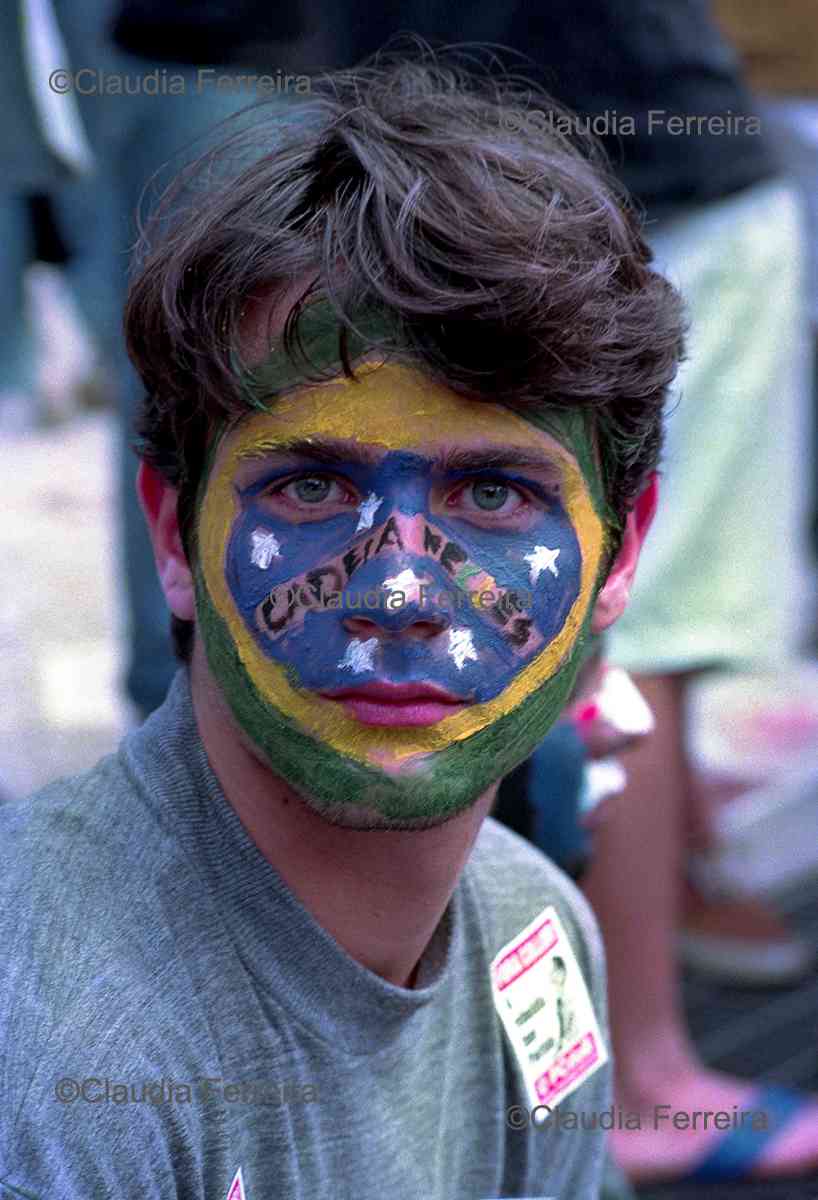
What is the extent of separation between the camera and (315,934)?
171 centimetres

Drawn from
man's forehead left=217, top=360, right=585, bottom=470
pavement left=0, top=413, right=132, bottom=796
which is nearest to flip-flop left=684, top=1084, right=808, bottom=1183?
pavement left=0, top=413, right=132, bottom=796

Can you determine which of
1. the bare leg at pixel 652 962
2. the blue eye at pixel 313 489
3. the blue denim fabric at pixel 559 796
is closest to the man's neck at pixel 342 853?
the blue eye at pixel 313 489

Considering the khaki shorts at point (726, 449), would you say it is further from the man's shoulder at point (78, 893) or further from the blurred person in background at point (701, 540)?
the man's shoulder at point (78, 893)

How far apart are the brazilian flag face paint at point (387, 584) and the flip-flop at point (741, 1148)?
5.84 feet

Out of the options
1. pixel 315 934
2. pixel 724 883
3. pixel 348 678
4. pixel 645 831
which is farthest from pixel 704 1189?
pixel 348 678

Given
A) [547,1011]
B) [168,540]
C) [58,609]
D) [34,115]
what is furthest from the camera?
[58,609]

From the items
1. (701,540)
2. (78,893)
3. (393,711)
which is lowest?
(78,893)

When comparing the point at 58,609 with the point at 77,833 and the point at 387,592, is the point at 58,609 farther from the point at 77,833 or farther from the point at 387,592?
the point at 387,592

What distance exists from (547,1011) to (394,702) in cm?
58

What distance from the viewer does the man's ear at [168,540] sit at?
5.90 feet

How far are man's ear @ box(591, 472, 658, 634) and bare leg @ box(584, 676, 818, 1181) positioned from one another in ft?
4.08

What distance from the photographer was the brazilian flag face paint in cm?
159

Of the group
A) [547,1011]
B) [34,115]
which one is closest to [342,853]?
[547,1011]

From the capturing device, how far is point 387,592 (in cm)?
155
